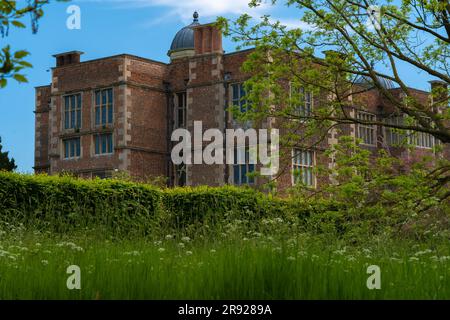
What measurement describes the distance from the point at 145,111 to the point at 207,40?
4.72 m

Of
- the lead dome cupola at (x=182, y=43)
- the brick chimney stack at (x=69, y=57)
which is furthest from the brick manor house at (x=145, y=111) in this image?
the lead dome cupola at (x=182, y=43)

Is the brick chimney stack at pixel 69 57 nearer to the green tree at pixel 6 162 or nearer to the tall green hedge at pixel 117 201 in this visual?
the green tree at pixel 6 162

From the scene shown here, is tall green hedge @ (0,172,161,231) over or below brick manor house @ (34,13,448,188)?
below

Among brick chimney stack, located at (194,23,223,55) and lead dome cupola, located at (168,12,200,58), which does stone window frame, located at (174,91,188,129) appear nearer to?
brick chimney stack, located at (194,23,223,55)

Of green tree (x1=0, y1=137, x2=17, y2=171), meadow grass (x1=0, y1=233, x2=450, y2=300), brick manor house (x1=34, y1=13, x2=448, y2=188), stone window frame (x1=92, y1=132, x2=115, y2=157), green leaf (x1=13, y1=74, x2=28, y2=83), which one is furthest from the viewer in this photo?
green tree (x1=0, y1=137, x2=17, y2=171)

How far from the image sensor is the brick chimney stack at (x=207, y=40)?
114 feet

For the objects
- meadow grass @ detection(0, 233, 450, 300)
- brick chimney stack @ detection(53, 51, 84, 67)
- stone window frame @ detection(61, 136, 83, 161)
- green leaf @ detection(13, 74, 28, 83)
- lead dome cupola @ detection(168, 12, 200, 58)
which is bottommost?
meadow grass @ detection(0, 233, 450, 300)

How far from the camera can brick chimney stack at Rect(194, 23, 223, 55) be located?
34719 millimetres

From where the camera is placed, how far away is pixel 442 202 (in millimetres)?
13609

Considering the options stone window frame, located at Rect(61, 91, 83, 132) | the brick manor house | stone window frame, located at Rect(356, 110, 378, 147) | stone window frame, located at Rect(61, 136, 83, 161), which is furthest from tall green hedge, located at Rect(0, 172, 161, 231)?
stone window frame, located at Rect(356, 110, 378, 147)

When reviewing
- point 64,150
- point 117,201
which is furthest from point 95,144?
point 117,201

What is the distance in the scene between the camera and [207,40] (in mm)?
34969

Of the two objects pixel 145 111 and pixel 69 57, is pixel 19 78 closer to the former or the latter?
pixel 145 111
